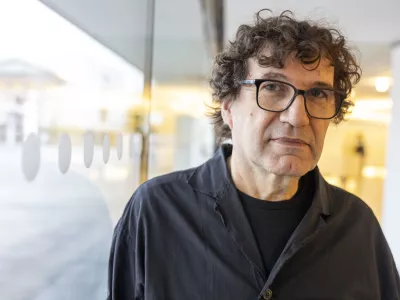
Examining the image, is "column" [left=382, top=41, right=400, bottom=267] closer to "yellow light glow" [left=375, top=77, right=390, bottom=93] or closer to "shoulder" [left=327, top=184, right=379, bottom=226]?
"yellow light glow" [left=375, top=77, right=390, bottom=93]

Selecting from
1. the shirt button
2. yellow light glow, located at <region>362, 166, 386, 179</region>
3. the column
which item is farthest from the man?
yellow light glow, located at <region>362, 166, 386, 179</region>

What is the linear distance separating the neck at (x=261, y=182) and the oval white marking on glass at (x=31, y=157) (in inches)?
21.3

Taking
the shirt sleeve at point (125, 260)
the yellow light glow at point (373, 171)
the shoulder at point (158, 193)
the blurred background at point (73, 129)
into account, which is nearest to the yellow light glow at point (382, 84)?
the blurred background at point (73, 129)

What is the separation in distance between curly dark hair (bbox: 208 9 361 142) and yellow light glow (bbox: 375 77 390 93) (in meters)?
4.47

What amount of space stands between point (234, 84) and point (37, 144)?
22.3 inches

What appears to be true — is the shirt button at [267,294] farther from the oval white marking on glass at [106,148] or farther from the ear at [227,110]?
the oval white marking on glass at [106,148]

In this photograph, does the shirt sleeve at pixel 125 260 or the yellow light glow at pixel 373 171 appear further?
the yellow light glow at pixel 373 171

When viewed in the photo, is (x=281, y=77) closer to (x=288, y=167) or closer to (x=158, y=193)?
(x=288, y=167)

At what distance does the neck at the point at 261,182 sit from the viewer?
1044 mm

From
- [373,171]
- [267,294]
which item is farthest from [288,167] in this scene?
[373,171]

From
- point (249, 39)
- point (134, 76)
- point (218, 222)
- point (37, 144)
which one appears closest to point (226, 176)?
point (218, 222)

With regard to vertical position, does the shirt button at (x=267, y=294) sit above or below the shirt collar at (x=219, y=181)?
below

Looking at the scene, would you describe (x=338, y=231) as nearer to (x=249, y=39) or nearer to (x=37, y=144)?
(x=249, y=39)

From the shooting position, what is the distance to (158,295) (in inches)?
39.0
